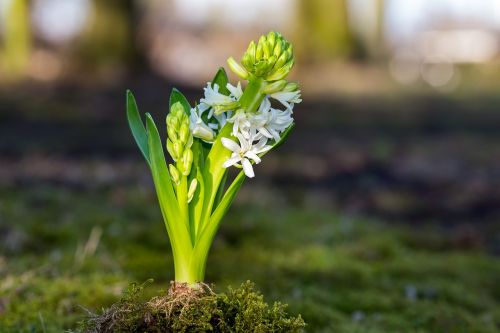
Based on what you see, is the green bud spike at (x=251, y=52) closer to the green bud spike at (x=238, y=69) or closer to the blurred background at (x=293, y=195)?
the green bud spike at (x=238, y=69)

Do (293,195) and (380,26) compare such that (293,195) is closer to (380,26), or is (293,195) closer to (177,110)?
(177,110)

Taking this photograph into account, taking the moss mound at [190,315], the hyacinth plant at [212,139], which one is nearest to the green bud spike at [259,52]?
the hyacinth plant at [212,139]

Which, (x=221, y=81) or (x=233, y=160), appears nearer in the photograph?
(x=233, y=160)

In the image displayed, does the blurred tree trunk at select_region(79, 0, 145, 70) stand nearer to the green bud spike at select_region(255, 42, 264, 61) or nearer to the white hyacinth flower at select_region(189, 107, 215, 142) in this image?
the white hyacinth flower at select_region(189, 107, 215, 142)

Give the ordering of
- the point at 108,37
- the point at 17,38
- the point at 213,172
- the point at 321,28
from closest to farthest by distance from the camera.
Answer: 1. the point at 213,172
2. the point at 108,37
3. the point at 17,38
4. the point at 321,28

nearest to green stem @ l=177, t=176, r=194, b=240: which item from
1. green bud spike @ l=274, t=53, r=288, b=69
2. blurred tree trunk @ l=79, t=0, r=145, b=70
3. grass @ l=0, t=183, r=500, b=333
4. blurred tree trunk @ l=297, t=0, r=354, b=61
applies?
green bud spike @ l=274, t=53, r=288, b=69

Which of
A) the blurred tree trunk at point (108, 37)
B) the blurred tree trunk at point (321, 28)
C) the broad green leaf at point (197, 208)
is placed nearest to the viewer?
the broad green leaf at point (197, 208)

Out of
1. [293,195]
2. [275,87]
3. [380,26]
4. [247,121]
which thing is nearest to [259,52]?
[275,87]
